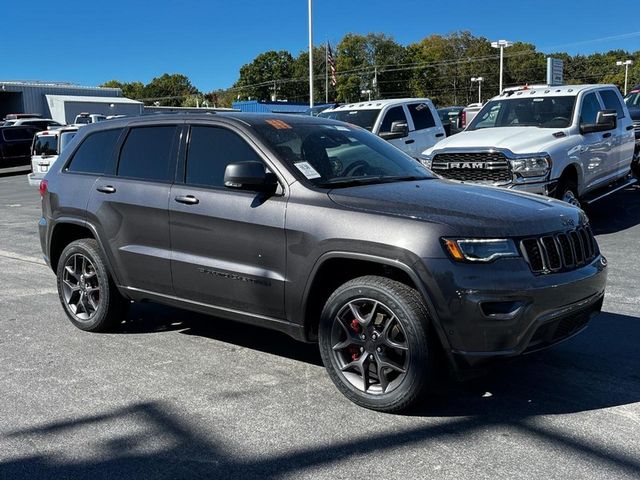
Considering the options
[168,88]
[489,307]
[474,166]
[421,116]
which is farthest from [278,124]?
[168,88]

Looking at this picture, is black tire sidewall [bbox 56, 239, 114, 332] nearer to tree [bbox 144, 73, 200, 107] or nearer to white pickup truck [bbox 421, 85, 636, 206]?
white pickup truck [bbox 421, 85, 636, 206]

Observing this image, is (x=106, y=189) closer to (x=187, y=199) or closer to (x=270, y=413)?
(x=187, y=199)

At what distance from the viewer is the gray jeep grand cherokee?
12.0 feet

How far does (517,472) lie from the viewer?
126 inches

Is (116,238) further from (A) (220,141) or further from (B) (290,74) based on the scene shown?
(B) (290,74)

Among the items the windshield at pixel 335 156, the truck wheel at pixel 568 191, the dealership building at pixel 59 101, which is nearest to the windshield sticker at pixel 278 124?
the windshield at pixel 335 156

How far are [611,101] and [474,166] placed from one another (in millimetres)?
3588

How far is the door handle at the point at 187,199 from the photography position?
4700mm

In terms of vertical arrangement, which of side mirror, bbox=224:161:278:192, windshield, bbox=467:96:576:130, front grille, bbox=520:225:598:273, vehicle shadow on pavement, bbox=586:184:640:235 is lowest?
vehicle shadow on pavement, bbox=586:184:640:235

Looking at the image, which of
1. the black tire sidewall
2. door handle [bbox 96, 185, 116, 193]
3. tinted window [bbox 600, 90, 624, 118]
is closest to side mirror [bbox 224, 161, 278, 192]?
door handle [bbox 96, 185, 116, 193]

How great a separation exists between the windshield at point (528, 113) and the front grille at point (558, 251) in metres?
6.18

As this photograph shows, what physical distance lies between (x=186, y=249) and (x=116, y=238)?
2.73 ft

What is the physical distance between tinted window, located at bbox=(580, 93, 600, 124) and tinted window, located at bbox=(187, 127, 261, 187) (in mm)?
6930

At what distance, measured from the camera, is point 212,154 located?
4844 mm
